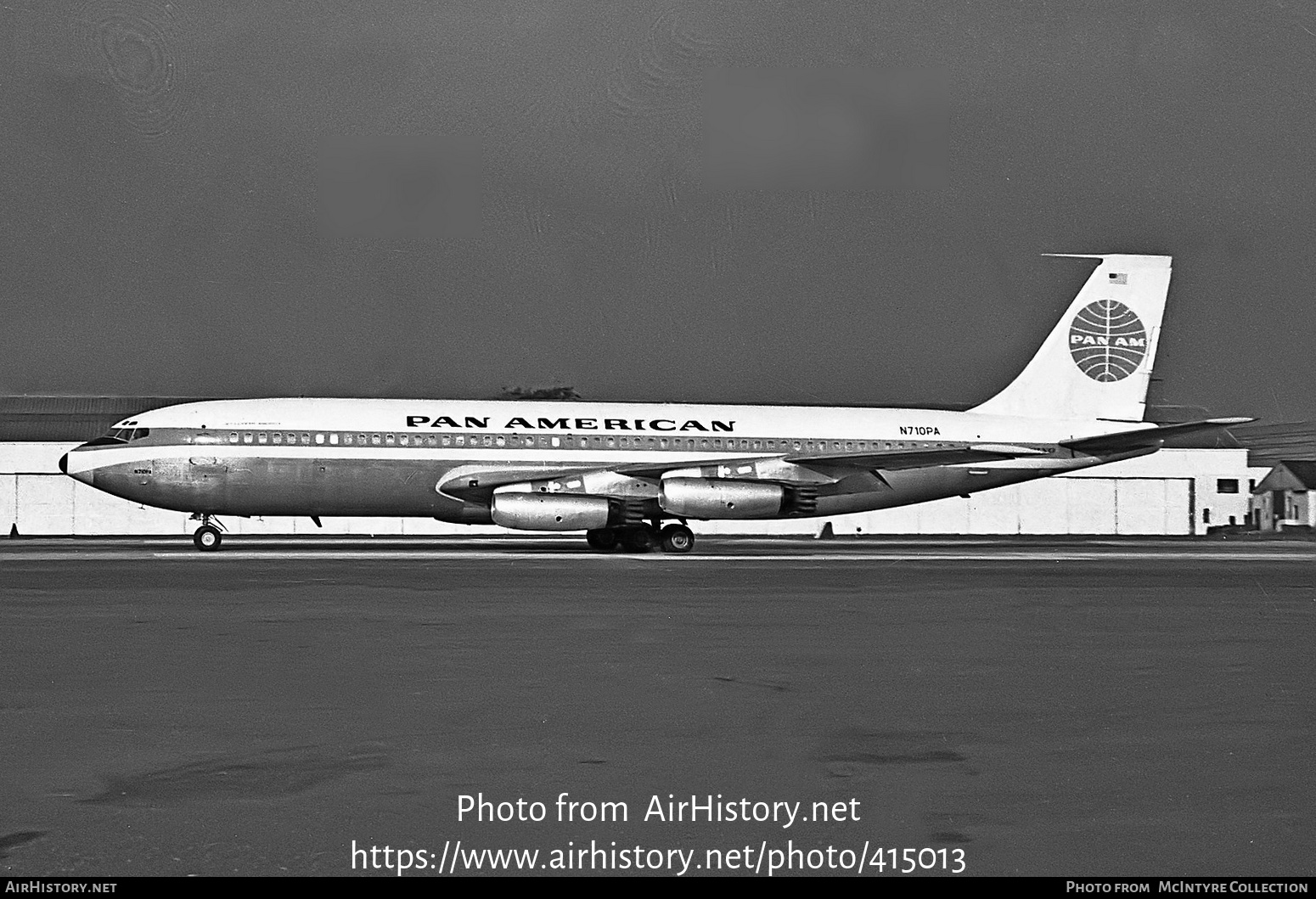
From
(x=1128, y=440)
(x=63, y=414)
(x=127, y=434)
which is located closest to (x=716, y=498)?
(x=1128, y=440)

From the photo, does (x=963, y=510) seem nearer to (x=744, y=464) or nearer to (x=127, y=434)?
(x=744, y=464)

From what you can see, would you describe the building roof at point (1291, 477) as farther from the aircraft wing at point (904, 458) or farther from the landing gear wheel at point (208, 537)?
the landing gear wheel at point (208, 537)

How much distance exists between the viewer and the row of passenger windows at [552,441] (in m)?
36.2

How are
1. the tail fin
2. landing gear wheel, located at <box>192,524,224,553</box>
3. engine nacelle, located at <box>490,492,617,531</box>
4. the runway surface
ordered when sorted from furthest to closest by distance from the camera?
the tail fin, landing gear wheel, located at <box>192,524,224,553</box>, engine nacelle, located at <box>490,492,617,531</box>, the runway surface

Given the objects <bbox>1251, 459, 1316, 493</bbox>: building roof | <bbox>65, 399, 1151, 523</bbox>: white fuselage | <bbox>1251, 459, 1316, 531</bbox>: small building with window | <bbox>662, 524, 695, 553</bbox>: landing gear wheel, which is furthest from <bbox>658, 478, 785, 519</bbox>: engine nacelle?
<bbox>1251, 459, 1316, 493</bbox>: building roof

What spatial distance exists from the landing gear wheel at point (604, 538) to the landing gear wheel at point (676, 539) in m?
1.36

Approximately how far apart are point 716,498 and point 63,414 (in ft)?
130

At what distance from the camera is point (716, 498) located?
120 feet

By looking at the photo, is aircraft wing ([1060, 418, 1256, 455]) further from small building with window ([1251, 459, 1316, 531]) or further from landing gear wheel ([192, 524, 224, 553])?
small building with window ([1251, 459, 1316, 531])

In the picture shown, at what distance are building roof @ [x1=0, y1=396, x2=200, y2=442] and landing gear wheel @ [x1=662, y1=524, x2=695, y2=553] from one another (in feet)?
98.7

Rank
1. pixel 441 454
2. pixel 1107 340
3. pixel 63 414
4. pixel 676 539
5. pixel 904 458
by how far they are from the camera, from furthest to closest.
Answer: pixel 63 414
pixel 1107 340
pixel 904 458
pixel 676 539
pixel 441 454

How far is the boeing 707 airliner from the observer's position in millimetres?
36062

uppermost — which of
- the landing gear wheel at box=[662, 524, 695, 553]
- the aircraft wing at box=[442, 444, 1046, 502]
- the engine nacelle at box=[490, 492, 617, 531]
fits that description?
the aircraft wing at box=[442, 444, 1046, 502]
